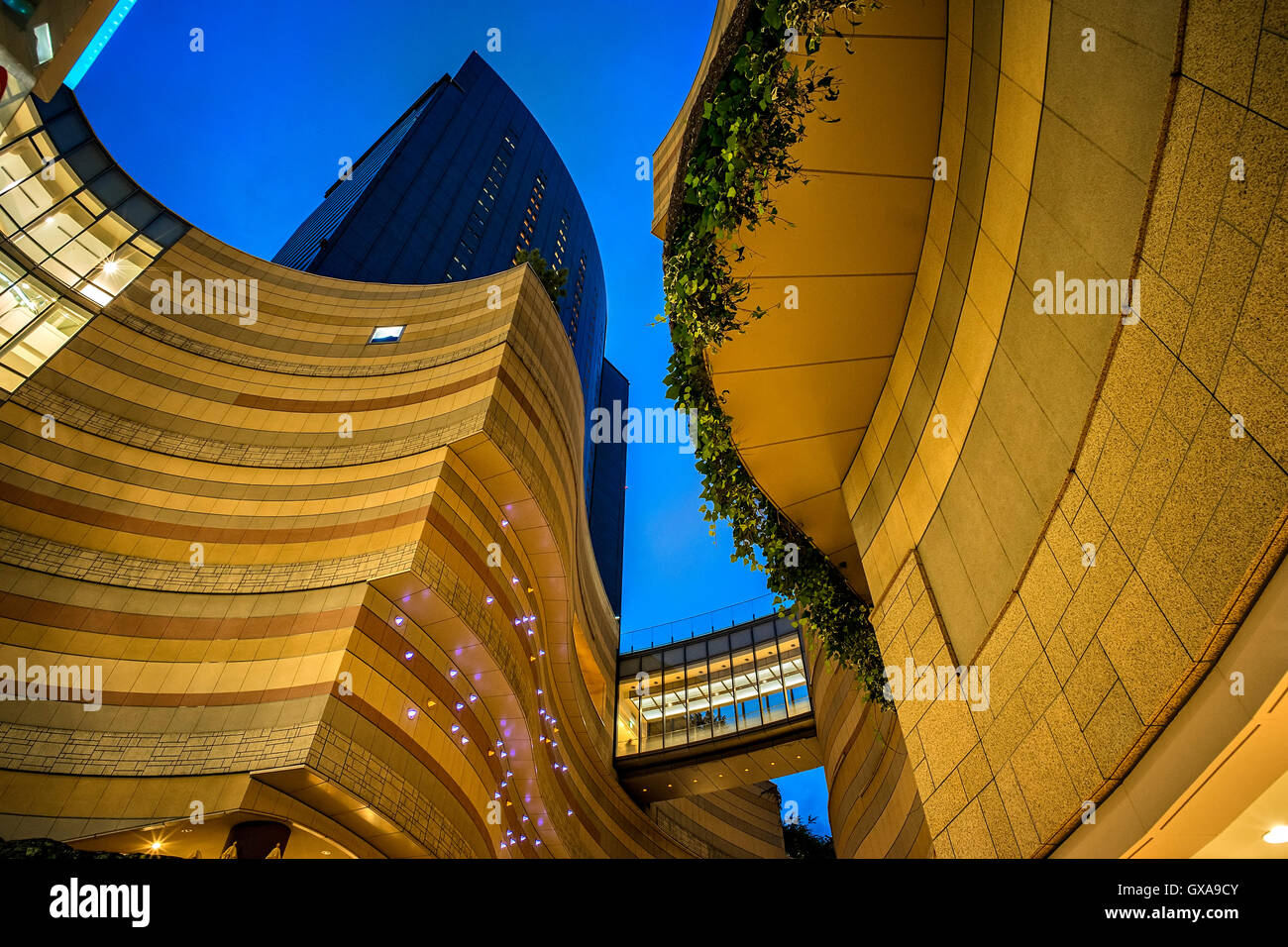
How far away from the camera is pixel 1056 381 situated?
12.0 ft

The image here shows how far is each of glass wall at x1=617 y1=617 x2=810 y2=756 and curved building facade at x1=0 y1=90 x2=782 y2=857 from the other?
23.0 feet

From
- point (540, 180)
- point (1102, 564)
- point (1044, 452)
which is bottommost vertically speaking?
point (1102, 564)

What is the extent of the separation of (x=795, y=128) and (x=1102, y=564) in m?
3.87

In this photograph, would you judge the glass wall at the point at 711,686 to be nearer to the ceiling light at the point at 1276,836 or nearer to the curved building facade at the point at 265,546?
the curved building facade at the point at 265,546

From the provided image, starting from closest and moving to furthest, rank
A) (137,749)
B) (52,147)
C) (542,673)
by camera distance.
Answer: (137,749) → (52,147) → (542,673)

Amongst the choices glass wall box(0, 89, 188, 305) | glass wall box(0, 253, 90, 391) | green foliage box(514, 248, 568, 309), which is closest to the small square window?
green foliage box(514, 248, 568, 309)

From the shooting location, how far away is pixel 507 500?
15359 millimetres

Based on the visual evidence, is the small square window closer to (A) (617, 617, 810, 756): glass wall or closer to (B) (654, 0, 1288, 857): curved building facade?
(B) (654, 0, 1288, 857): curved building facade

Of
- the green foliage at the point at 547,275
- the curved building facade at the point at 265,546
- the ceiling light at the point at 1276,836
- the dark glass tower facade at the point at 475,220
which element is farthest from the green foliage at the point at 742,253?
the dark glass tower facade at the point at 475,220

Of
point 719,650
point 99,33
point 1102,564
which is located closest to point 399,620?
point 99,33

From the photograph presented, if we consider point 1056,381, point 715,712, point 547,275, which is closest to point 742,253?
point 1056,381

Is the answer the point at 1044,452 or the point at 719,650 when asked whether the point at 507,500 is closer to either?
the point at 1044,452

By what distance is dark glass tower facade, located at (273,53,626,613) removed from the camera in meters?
44.9

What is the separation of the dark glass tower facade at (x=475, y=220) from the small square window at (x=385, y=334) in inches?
737
